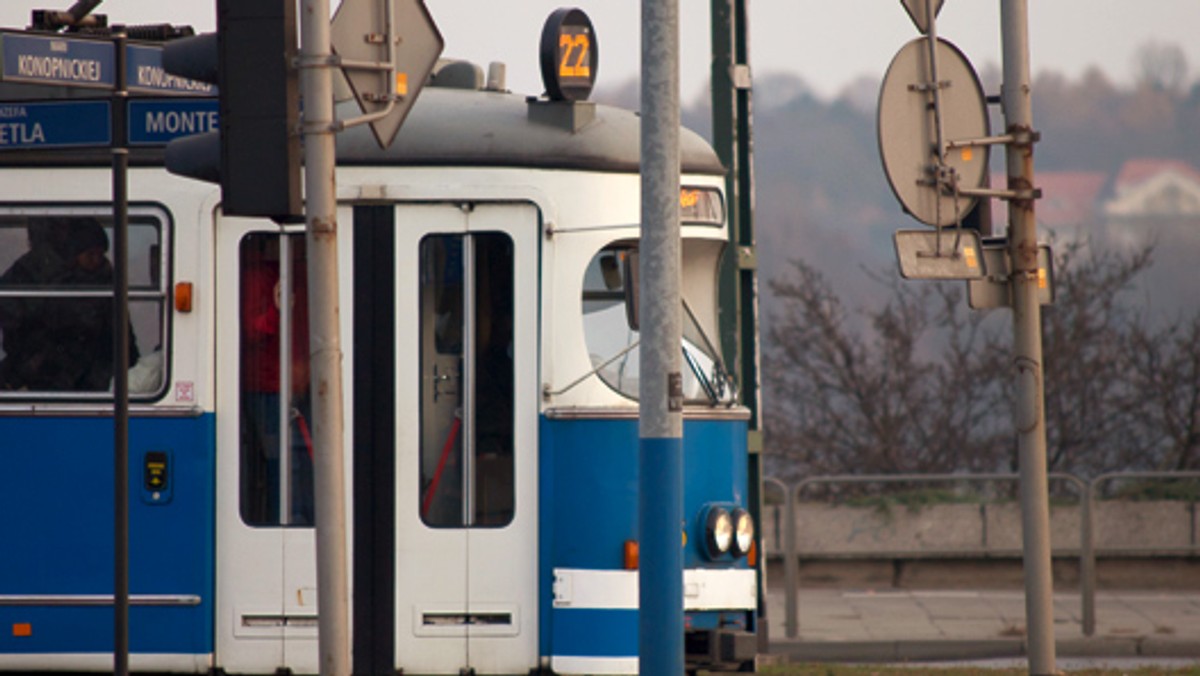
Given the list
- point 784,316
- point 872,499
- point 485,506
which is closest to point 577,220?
point 485,506

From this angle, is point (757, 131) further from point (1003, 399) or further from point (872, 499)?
point (872, 499)

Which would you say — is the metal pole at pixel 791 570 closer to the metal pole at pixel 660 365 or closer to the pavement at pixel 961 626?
the pavement at pixel 961 626

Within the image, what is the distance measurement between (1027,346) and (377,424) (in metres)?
2.86

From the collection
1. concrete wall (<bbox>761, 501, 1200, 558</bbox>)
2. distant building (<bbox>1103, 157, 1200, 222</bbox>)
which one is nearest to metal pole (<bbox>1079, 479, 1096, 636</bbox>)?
concrete wall (<bbox>761, 501, 1200, 558</bbox>)

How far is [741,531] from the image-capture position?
344 inches

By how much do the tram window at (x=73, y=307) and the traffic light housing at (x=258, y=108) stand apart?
7.46 feet

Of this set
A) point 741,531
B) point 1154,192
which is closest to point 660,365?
point 741,531

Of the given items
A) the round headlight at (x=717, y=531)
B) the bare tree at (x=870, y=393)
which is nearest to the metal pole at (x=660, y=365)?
the round headlight at (x=717, y=531)

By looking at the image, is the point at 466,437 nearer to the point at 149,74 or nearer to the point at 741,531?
the point at 741,531

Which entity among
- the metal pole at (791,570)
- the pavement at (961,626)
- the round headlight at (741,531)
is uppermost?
the round headlight at (741,531)

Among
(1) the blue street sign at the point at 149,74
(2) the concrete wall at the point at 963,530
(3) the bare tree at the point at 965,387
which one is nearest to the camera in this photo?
(1) the blue street sign at the point at 149,74

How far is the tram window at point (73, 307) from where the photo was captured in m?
8.67

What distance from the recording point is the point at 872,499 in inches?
677

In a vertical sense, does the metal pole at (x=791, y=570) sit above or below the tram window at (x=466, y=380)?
below
